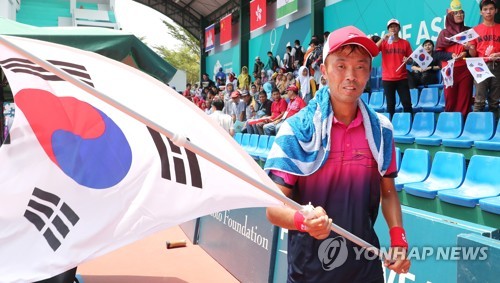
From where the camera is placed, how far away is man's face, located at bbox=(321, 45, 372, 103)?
1537 mm

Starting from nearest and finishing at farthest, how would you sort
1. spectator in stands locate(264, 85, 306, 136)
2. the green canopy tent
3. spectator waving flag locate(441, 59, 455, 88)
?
the green canopy tent < spectator waving flag locate(441, 59, 455, 88) < spectator in stands locate(264, 85, 306, 136)

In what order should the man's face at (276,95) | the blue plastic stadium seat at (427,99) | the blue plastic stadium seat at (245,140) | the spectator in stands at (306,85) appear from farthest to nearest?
the man's face at (276,95), the blue plastic stadium seat at (245,140), the spectator in stands at (306,85), the blue plastic stadium seat at (427,99)

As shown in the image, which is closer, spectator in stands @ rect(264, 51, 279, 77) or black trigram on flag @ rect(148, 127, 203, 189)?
black trigram on flag @ rect(148, 127, 203, 189)

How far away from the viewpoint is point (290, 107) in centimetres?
899

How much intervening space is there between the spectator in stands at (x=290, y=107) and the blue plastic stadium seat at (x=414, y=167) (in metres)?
4.11

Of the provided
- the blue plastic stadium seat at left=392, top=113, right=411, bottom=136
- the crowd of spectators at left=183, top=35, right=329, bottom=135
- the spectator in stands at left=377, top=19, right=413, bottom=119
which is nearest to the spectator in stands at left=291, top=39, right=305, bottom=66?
the crowd of spectators at left=183, top=35, right=329, bottom=135

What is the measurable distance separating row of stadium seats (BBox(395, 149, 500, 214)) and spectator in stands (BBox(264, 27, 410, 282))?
2.18m

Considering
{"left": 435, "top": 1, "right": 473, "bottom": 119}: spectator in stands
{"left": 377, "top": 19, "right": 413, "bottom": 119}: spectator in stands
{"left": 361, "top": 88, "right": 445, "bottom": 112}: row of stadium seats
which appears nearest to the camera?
{"left": 435, "top": 1, "right": 473, "bottom": 119}: spectator in stands

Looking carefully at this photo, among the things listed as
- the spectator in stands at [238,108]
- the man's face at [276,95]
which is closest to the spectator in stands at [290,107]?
the man's face at [276,95]

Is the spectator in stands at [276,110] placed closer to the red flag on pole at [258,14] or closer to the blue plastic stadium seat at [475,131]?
the blue plastic stadium seat at [475,131]

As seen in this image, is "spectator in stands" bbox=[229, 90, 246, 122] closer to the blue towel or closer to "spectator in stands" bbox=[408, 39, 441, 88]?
"spectator in stands" bbox=[408, 39, 441, 88]

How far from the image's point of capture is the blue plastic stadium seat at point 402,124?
6263 mm

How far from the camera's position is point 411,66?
26.2ft

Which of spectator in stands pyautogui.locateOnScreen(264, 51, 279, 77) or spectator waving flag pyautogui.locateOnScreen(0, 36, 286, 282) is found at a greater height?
spectator in stands pyautogui.locateOnScreen(264, 51, 279, 77)
